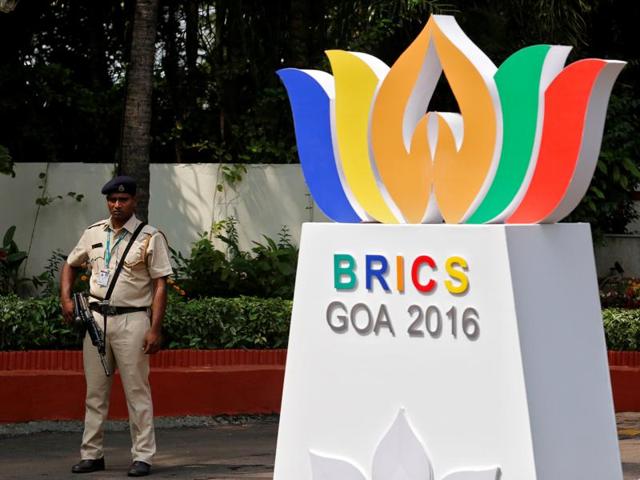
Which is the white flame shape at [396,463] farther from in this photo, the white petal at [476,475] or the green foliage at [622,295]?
the green foliage at [622,295]

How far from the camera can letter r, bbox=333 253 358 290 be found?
572 cm

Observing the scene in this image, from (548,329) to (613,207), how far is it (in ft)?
31.7

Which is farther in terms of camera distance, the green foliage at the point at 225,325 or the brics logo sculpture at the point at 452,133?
the green foliage at the point at 225,325

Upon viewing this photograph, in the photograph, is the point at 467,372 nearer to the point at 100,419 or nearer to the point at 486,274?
the point at 486,274

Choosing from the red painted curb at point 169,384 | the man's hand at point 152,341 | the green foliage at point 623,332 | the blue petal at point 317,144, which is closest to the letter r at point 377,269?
the blue petal at point 317,144

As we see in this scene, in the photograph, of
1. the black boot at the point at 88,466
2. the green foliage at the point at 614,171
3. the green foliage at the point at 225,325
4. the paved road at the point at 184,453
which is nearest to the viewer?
the black boot at the point at 88,466

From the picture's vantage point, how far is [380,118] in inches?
229

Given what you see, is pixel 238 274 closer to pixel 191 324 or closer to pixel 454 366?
pixel 191 324

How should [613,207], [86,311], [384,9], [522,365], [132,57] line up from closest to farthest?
[522,365] < [86,311] < [132,57] < [384,9] < [613,207]

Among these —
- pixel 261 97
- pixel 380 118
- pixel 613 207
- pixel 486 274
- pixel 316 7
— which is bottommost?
pixel 486 274

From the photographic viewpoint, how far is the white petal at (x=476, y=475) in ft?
17.4

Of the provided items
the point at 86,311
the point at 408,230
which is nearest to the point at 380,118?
the point at 408,230

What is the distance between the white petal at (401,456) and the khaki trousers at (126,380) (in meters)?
2.61

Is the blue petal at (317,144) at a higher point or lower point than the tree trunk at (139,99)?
lower
